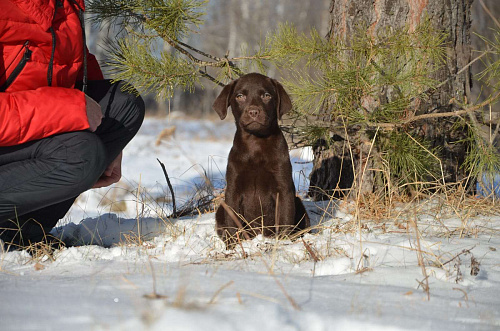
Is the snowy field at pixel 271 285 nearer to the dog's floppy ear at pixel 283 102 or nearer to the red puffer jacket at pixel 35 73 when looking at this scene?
the red puffer jacket at pixel 35 73

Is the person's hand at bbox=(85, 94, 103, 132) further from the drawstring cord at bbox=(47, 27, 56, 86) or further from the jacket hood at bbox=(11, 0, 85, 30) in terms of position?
the jacket hood at bbox=(11, 0, 85, 30)

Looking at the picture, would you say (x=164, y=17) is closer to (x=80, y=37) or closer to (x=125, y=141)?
(x=80, y=37)

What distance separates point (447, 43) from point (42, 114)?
9.88 ft

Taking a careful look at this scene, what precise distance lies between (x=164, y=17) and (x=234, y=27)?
19.6 m

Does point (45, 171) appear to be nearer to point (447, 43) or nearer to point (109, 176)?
point (109, 176)

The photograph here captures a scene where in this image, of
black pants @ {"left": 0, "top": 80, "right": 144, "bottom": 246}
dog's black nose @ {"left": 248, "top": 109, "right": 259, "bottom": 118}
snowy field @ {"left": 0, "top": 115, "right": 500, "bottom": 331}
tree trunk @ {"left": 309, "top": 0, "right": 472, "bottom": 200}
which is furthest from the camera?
tree trunk @ {"left": 309, "top": 0, "right": 472, "bottom": 200}

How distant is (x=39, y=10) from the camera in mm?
2535

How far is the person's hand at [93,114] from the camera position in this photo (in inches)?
107

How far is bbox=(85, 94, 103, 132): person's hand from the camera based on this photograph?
8.93 feet

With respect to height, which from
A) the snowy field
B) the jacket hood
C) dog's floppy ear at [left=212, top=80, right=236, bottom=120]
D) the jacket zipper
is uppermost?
the jacket hood

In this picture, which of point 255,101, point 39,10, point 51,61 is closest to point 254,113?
Answer: point 255,101

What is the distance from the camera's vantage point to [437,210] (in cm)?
324

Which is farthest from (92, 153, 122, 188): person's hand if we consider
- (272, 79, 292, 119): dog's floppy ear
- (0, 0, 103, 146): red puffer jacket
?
(272, 79, 292, 119): dog's floppy ear

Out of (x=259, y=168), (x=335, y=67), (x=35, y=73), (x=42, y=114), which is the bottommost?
(x=259, y=168)
